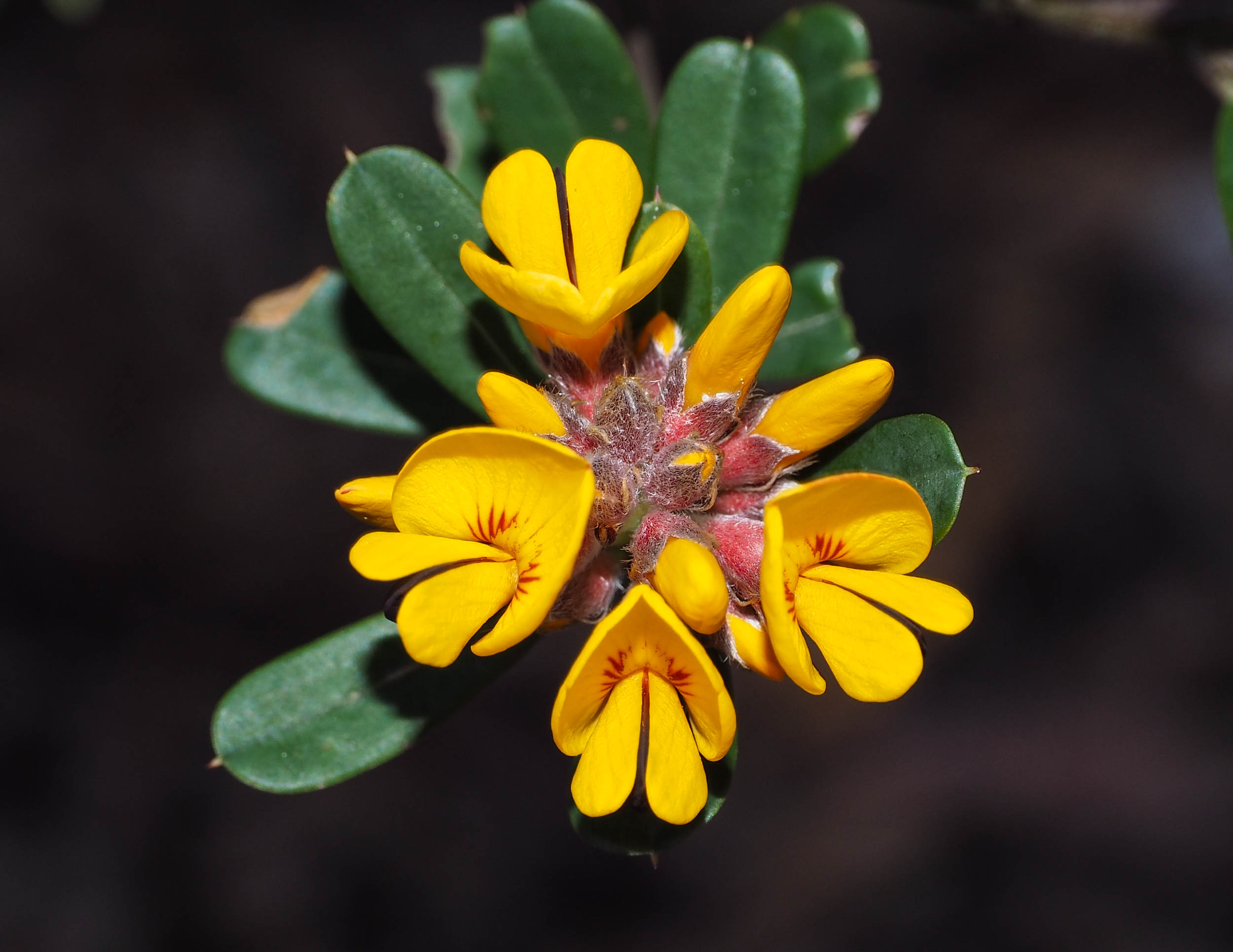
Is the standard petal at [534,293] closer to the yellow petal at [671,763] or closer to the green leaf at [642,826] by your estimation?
the yellow petal at [671,763]

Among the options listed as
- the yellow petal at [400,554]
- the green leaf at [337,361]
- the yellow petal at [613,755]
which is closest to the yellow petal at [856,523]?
the yellow petal at [613,755]

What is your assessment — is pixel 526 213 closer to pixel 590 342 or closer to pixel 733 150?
pixel 590 342

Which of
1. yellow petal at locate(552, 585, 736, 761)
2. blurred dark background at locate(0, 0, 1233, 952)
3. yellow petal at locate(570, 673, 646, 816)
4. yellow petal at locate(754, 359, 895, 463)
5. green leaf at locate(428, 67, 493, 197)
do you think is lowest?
blurred dark background at locate(0, 0, 1233, 952)

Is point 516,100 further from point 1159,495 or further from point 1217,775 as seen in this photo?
point 1217,775

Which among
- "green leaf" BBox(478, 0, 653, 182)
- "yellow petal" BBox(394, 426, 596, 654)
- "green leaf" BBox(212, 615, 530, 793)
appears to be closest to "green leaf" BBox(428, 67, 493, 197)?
"green leaf" BBox(478, 0, 653, 182)

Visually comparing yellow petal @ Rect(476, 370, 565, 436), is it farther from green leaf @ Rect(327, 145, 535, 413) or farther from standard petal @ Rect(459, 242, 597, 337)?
green leaf @ Rect(327, 145, 535, 413)

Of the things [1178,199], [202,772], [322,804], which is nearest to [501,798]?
[322,804]

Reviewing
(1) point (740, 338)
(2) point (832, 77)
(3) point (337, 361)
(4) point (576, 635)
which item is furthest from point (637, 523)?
(4) point (576, 635)
